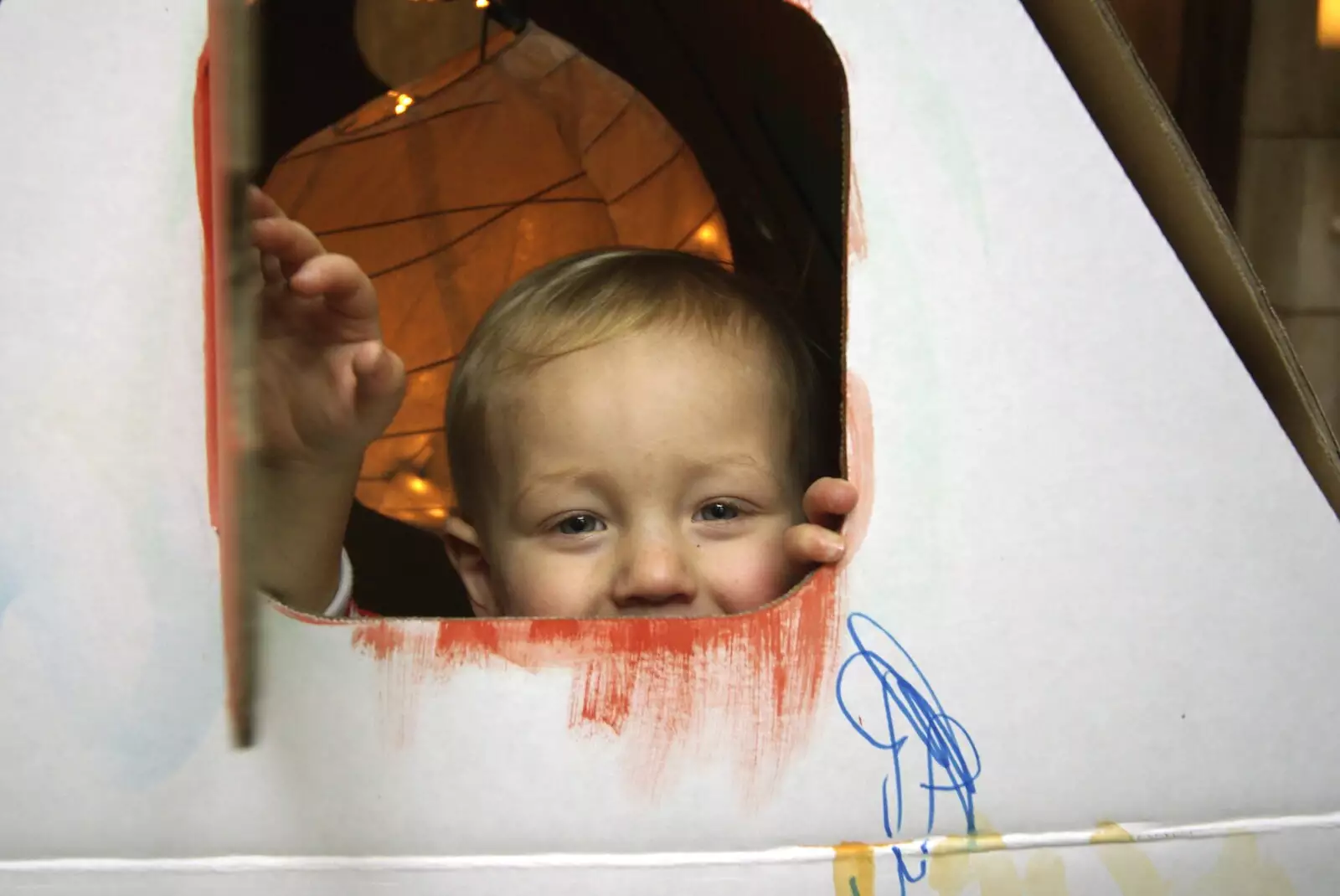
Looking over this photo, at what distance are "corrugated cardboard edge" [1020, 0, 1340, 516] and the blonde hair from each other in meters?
0.26

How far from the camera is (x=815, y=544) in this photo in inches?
16.6

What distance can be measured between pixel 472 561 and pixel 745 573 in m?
0.22

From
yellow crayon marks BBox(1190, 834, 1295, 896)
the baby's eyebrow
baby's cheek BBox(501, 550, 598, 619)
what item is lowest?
yellow crayon marks BBox(1190, 834, 1295, 896)

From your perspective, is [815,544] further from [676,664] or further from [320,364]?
[320,364]

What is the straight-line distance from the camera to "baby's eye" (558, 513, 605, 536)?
59 cm

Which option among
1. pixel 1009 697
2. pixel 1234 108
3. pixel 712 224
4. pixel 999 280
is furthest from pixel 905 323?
pixel 1234 108

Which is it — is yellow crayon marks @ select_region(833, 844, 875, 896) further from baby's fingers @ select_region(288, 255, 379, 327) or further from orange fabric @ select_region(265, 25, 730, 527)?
orange fabric @ select_region(265, 25, 730, 527)

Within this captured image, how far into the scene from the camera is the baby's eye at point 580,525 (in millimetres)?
590

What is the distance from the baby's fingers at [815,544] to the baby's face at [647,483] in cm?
9

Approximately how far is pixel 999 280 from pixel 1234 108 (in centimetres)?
67

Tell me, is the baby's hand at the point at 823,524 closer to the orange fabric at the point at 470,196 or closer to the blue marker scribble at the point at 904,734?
the blue marker scribble at the point at 904,734

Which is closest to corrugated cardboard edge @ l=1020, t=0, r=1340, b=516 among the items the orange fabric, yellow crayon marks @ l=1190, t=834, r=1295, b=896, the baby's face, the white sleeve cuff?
yellow crayon marks @ l=1190, t=834, r=1295, b=896

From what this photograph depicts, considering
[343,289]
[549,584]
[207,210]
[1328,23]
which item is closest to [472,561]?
[549,584]

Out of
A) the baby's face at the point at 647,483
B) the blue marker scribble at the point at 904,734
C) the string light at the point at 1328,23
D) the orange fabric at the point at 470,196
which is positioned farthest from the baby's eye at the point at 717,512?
the string light at the point at 1328,23
